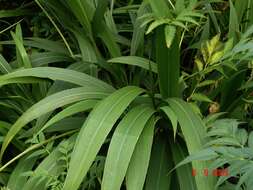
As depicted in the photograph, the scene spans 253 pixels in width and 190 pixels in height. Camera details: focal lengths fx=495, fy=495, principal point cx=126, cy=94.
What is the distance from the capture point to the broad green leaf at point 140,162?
1259mm

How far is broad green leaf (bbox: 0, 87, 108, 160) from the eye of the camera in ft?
4.65

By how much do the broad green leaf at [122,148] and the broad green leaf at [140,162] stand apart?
3cm

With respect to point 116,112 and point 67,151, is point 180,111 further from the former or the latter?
point 67,151

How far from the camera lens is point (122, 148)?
127 centimetres

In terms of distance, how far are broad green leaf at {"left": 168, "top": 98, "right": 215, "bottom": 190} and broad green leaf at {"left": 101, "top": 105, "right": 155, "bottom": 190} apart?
94mm

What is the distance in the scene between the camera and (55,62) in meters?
2.10

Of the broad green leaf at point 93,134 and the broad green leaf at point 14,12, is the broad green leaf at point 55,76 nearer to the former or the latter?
the broad green leaf at point 93,134

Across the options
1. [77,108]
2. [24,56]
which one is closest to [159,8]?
[77,108]

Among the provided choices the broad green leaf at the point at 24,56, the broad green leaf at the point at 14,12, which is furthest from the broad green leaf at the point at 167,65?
the broad green leaf at the point at 14,12

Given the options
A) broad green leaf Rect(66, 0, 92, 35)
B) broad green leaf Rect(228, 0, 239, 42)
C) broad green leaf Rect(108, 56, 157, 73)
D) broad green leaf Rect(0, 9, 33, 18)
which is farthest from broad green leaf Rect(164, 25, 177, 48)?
broad green leaf Rect(0, 9, 33, 18)

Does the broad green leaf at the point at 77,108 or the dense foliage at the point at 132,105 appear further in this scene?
the broad green leaf at the point at 77,108

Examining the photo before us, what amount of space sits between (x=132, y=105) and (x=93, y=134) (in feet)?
0.96

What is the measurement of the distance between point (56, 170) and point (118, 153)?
0.86ft

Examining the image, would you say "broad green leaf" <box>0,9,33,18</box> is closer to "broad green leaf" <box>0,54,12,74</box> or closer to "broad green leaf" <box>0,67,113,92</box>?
"broad green leaf" <box>0,54,12,74</box>
